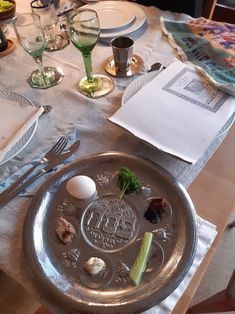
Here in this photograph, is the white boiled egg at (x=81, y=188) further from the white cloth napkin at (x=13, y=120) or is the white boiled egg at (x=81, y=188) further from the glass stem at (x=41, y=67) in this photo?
the glass stem at (x=41, y=67)

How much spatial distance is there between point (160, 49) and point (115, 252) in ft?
1.87

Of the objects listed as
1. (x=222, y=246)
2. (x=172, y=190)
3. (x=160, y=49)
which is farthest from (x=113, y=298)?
(x=222, y=246)

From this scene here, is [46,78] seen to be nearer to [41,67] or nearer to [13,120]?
[41,67]

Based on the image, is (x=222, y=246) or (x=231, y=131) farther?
(x=222, y=246)

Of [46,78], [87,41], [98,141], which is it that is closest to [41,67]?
[46,78]

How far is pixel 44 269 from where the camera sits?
47 cm

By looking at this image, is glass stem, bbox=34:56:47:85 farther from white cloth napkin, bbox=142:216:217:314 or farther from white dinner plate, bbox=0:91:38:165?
white cloth napkin, bbox=142:216:217:314

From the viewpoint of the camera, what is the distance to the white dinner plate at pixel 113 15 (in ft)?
2.93

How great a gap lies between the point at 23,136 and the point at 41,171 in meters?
0.09

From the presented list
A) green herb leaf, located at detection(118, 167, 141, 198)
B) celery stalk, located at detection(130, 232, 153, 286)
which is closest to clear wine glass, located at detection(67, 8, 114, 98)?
green herb leaf, located at detection(118, 167, 141, 198)

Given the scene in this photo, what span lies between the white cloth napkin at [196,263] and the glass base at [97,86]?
375 mm

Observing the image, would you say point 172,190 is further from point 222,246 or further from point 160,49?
point 222,246

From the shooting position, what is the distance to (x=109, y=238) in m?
0.50

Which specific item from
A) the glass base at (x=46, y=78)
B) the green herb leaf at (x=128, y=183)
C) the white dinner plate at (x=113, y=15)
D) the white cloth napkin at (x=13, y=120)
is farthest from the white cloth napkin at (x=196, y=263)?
the white dinner plate at (x=113, y=15)
